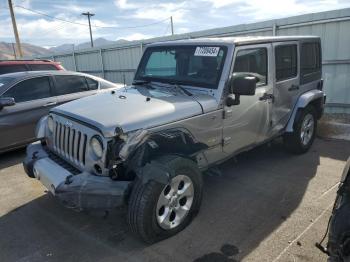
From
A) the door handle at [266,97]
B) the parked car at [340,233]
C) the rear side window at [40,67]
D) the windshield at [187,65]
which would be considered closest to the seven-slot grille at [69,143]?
the windshield at [187,65]

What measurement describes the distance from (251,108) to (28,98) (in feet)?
13.8

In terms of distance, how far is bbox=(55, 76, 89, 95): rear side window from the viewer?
22.0ft

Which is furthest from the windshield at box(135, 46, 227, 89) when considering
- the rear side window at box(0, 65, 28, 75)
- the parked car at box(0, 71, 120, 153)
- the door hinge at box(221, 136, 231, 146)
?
the rear side window at box(0, 65, 28, 75)

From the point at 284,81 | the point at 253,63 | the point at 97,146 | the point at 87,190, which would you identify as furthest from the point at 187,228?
the point at 284,81

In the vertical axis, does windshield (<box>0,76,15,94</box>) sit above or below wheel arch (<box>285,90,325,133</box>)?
above

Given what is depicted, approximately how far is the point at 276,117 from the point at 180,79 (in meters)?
1.67

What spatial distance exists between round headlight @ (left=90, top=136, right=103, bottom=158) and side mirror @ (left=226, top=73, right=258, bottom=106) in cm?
161

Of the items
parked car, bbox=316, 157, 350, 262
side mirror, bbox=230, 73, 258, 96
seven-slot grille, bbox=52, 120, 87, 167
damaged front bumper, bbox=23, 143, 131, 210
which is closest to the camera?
parked car, bbox=316, 157, 350, 262

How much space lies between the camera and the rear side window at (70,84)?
671cm

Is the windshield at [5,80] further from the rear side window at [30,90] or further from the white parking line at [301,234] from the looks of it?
the white parking line at [301,234]

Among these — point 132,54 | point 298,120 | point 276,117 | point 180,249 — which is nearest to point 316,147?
point 298,120

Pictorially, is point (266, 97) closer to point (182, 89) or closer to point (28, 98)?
point (182, 89)

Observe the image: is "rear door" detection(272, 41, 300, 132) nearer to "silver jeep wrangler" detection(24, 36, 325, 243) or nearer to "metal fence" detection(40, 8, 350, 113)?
"silver jeep wrangler" detection(24, 36, 325, 243)

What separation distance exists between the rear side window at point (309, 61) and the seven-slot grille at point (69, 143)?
3.77 metres
